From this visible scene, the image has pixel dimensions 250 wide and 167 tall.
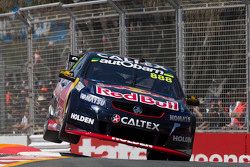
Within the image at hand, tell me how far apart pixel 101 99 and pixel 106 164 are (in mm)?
6534

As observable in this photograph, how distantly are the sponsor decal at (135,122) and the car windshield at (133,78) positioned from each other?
3.77ft

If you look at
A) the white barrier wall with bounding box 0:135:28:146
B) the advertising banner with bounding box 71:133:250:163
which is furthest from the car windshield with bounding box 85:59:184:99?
the white barrier wall with bounding box 0:135:28:146

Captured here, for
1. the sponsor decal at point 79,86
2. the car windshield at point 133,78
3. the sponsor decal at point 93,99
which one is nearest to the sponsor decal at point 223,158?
the car windshield at point 133,78

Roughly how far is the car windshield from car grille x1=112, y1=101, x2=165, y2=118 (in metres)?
0.95

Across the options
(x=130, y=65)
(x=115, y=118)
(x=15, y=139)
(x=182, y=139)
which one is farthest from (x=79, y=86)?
(x=15, y=139)

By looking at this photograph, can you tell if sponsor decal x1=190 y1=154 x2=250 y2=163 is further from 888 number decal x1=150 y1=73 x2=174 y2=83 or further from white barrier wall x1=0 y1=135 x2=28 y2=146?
white barrier wall x1=0 y1=135 x2=28 y2=146

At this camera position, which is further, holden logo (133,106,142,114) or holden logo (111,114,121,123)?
holden logo (133,106,142,114)

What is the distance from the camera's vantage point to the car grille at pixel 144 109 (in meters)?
9.86

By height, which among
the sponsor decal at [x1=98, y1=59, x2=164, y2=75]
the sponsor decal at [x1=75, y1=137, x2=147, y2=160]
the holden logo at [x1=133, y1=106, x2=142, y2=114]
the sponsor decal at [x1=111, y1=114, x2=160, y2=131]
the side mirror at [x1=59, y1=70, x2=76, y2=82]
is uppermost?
the sponsor decal at [x1=98, y1=59, x2=164, y2=75]

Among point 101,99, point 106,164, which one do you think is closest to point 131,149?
point 101,99

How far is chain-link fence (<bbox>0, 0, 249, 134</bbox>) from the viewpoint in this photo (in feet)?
43.3

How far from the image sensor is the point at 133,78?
1115 cm

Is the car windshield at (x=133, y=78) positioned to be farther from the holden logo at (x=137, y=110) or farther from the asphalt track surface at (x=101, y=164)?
the asphalt track surface at (x=101, y=164)

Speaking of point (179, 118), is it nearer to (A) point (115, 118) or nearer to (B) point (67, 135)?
(A) point (115, 118)
